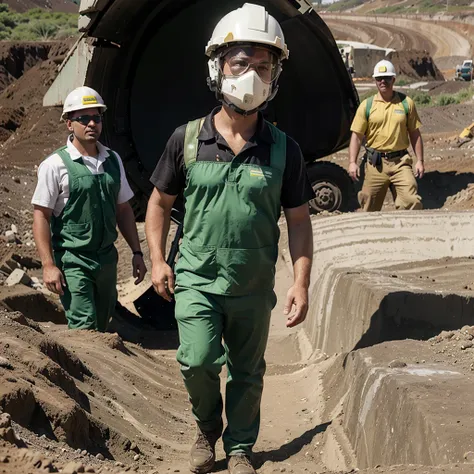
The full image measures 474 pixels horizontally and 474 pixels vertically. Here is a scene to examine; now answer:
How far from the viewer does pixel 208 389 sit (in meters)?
5.11

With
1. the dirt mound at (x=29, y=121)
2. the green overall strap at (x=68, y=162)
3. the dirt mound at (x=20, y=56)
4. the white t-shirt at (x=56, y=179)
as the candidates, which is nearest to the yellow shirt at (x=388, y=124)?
the white t-shirt at (x=56, y=179)

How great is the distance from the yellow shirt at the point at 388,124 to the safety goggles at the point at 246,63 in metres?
6.09

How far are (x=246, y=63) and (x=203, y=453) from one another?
190cm

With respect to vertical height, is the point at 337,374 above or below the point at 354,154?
below

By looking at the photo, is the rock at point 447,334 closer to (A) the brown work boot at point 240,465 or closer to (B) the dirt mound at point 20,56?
(A) the brown work boot at point 240,465

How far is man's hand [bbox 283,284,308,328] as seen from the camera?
195 inches

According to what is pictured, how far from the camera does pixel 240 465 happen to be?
5.11 metres

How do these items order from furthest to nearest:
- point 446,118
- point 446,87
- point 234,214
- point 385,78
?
1. point 446,87
2. point 446,118
3. point 385,78
4. point 234,214

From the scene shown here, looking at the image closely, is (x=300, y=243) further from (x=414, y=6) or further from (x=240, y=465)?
(x=414, y=6)

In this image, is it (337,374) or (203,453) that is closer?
(203,453)

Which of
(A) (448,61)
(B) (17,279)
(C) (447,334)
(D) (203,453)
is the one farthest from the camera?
(A) (448,61)

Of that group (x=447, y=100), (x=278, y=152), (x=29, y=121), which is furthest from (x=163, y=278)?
(x=447, y=100)

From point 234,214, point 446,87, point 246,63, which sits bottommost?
point 446,87

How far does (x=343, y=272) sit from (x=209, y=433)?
3246mm
